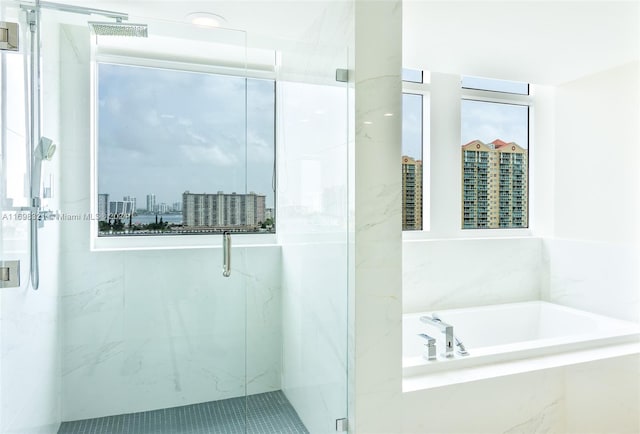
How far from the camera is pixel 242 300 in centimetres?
208

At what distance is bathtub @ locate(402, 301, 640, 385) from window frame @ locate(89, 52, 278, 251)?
1070mm

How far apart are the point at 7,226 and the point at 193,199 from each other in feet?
2.34

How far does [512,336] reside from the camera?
3.35 meters

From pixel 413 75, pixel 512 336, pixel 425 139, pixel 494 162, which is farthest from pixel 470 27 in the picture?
pixel 512 336

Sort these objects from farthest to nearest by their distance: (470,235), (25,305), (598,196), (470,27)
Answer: (470,235), (598,196), (470,27), (25,305)

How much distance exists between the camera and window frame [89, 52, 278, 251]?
1865 mm

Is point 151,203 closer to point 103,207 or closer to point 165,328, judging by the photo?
point 103,207

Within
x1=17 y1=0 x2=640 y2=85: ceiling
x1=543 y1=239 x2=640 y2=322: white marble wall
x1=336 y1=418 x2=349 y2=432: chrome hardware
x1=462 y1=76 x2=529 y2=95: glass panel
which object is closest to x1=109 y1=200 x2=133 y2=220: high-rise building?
x1=17 y1=0 x2=640 y2=85: ceiling

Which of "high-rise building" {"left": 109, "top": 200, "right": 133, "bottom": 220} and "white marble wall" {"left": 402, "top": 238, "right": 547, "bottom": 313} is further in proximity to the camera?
"white marble wall" {"left": 402, "top": 238, "right": 547, "bottom": 313}

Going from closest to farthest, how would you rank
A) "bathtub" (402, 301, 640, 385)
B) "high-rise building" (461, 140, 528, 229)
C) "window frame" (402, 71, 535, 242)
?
"bathtub" (402, 301, 640, 385) → "window frame" (402, 71, 535, 242) → "high-rise building" (461, 140, 528, 229)

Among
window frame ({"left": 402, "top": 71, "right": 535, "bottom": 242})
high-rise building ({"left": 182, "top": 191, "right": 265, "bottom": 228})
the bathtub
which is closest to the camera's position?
high-rise building ({"left": 182, "top": 191, "right": 265, "bottom": 228})

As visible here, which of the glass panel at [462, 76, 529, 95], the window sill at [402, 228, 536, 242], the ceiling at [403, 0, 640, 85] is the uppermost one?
the glass panel at [462, 76, 529, 95]

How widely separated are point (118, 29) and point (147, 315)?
130 cm

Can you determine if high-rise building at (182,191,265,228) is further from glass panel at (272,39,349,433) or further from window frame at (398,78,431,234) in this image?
window frame at (398,78,431,234)
